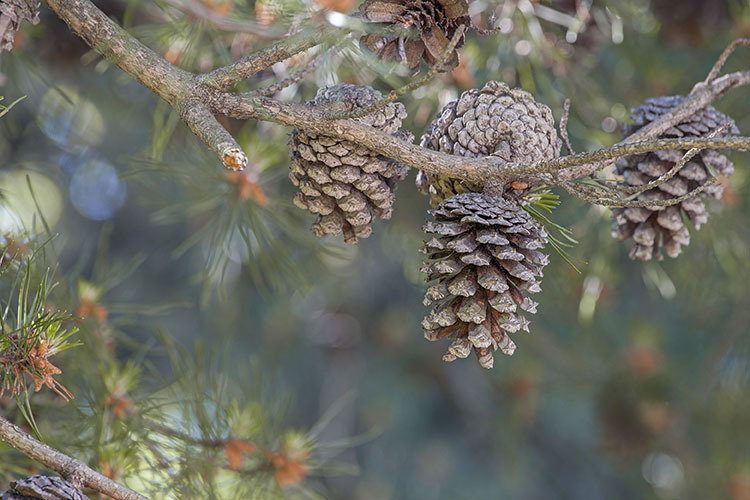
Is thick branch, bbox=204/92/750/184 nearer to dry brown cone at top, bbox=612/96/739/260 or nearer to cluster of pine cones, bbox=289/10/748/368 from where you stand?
cluster of pine cones, bbox=289/10/748/368

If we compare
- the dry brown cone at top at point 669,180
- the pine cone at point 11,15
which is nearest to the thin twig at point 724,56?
the dry brown cone at top at point 669,180

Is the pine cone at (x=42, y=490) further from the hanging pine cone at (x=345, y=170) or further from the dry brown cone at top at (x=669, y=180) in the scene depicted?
the dry brown cone at top at (x=669, y=180)

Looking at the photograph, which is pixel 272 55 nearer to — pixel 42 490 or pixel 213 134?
pixel 213 134

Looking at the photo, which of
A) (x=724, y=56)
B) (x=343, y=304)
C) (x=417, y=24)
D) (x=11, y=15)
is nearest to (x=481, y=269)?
(x=417, y=24)

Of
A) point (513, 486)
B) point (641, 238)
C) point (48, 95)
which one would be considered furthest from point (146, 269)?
point (641, 238)

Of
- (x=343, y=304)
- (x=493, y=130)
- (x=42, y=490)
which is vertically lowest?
(x=42, y=490)
